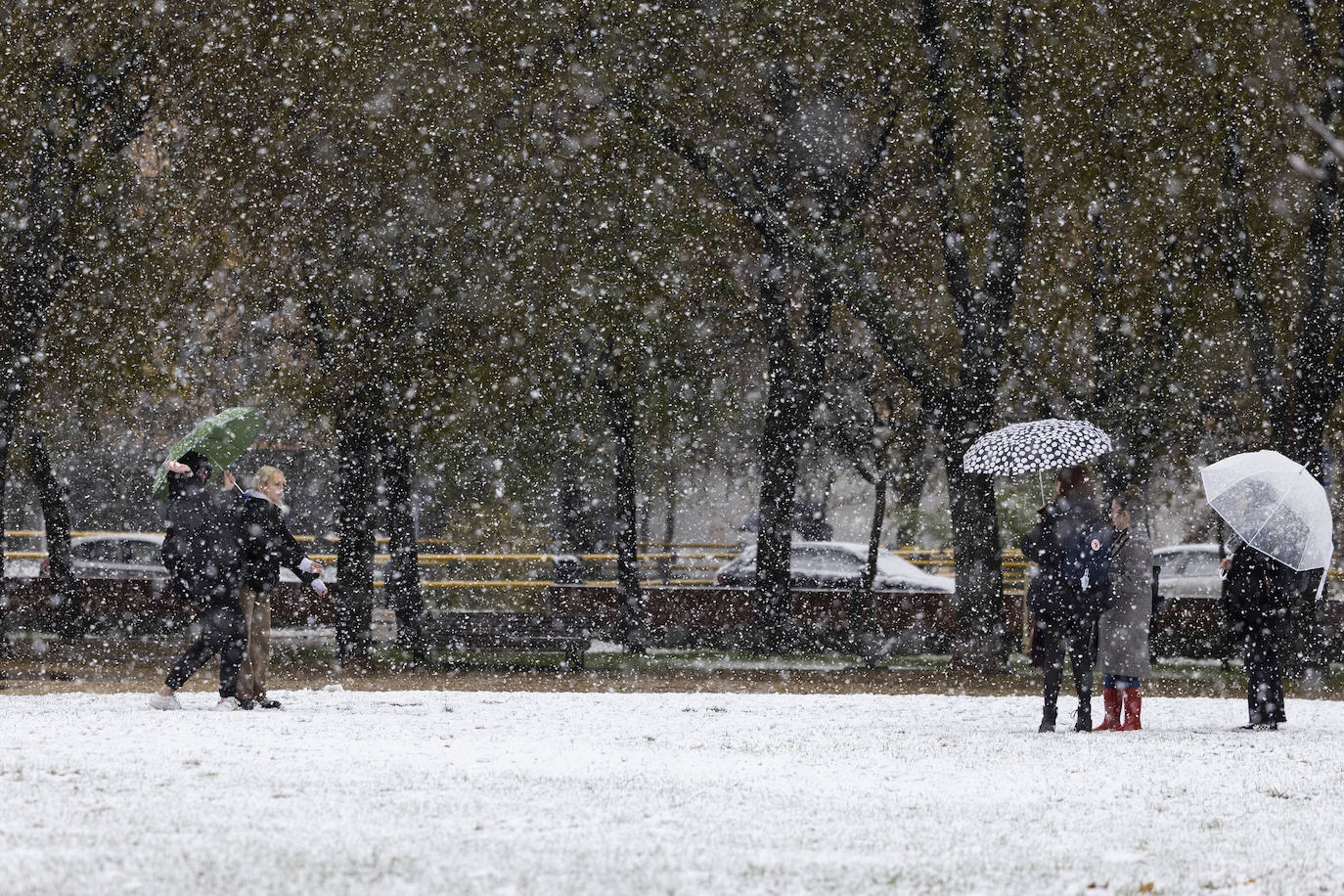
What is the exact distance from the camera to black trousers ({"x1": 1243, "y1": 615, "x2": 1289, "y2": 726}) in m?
11.6

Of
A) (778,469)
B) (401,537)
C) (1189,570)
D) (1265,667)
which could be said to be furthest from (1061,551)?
(1189,570)

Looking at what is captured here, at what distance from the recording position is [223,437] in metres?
11.7

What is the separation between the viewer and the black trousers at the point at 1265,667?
1160 centimetres

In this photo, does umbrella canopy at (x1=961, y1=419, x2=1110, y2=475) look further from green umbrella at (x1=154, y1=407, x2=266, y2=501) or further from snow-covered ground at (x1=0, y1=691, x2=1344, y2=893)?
green umbrella at (x1=154, y1=407, x2=266, y2=501)

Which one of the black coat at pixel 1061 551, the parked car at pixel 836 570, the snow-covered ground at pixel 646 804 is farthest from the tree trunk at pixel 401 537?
the black coat at pixel 1061 551

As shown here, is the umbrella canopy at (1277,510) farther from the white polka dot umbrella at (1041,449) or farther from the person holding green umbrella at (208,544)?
the person holding green umbrella at (208,544)

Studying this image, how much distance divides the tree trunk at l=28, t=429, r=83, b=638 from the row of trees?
2.06m

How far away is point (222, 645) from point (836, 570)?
1746 cm

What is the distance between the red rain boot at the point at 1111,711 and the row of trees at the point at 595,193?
19.9 feet

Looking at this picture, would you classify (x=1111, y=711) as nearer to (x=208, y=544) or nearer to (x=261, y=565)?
(x=261, y=565)

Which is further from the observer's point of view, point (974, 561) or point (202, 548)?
point (974, 561)

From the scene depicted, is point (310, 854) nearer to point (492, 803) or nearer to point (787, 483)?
point (492, 803)

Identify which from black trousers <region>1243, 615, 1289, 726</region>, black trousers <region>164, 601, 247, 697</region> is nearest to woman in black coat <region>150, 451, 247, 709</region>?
black trousers <region>164, 601, 247, 697</region>

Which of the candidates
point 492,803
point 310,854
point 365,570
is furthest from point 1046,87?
point 310,854
